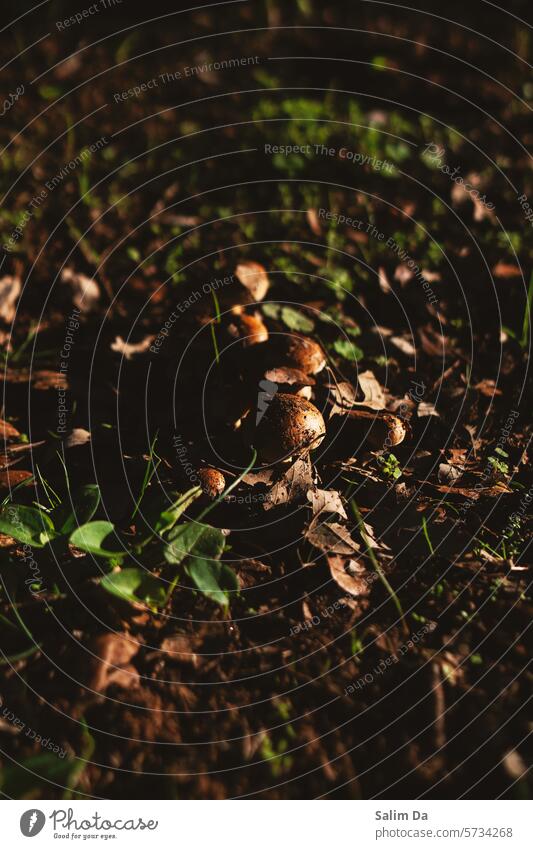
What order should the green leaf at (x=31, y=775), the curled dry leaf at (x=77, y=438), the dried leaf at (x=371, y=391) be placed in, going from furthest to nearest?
the dried leaf at (x=371, y=391)
the curled dry leaf at (x=77, y=438)
the green leaf at (x=31, y=775)

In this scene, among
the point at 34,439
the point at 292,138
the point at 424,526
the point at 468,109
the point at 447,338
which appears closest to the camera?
the point at 424,526

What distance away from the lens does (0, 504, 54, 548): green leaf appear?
7.16ft

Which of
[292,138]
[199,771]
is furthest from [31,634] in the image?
[292,138]

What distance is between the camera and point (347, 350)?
3119mm

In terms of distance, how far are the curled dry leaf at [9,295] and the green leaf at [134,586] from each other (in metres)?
1.80

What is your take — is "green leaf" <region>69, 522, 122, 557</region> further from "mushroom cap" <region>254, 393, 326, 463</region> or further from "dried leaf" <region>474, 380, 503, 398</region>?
"dried leaf" <region>474, 380, 503, 398</region>

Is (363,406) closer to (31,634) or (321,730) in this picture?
→ (321,730)

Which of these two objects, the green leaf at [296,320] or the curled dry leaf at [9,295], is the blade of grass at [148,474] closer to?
the green leaf at [296,320]

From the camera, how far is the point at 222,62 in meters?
4.95

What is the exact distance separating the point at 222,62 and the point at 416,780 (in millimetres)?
4830

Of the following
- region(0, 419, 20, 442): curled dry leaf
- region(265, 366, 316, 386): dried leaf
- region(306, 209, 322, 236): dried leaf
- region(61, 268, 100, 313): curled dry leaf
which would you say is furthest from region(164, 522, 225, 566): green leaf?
region(306, 209, 322, 236): dried leaf

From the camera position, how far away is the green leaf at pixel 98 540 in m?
2.07

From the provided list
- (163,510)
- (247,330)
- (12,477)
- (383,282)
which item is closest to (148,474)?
(163,510)

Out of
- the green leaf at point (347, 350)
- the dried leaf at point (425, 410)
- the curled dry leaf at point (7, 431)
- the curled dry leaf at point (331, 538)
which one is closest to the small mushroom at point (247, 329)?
the green leaf at point (347, 350)
